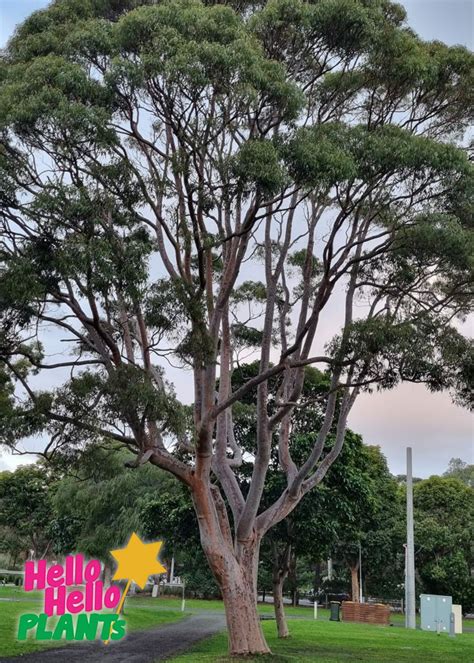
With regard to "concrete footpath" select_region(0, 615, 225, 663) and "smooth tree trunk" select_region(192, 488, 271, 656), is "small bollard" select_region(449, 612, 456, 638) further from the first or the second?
"smooth tree trunk" select_region(192, 488, 271, 656)

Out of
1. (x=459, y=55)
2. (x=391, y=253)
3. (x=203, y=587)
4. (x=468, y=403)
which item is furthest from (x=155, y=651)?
(x=203, y=587)

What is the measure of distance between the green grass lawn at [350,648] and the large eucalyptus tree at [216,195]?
4.06ft

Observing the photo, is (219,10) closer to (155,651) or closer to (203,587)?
(155,651)

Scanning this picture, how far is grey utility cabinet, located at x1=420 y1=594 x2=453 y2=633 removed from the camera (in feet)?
73.6

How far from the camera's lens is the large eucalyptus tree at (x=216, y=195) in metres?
10.4

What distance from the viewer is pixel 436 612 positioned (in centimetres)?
2250

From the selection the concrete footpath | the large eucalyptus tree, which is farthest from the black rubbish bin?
the large eucalyptus tree

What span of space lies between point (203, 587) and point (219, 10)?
4154 centimetres

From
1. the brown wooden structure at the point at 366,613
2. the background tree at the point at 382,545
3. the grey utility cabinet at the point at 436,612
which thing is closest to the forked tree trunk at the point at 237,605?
the grey utility cabinet at the point at 436,612

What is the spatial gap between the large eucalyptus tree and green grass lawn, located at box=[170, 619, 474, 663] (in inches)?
48.7

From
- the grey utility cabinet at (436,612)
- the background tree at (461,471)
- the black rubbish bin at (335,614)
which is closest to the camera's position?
the grey utility cabinet at (436,612)

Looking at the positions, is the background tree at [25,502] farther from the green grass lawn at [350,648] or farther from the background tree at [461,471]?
the background tree at [461,471]

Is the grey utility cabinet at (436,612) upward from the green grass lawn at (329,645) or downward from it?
upward

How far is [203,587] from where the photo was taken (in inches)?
1807
